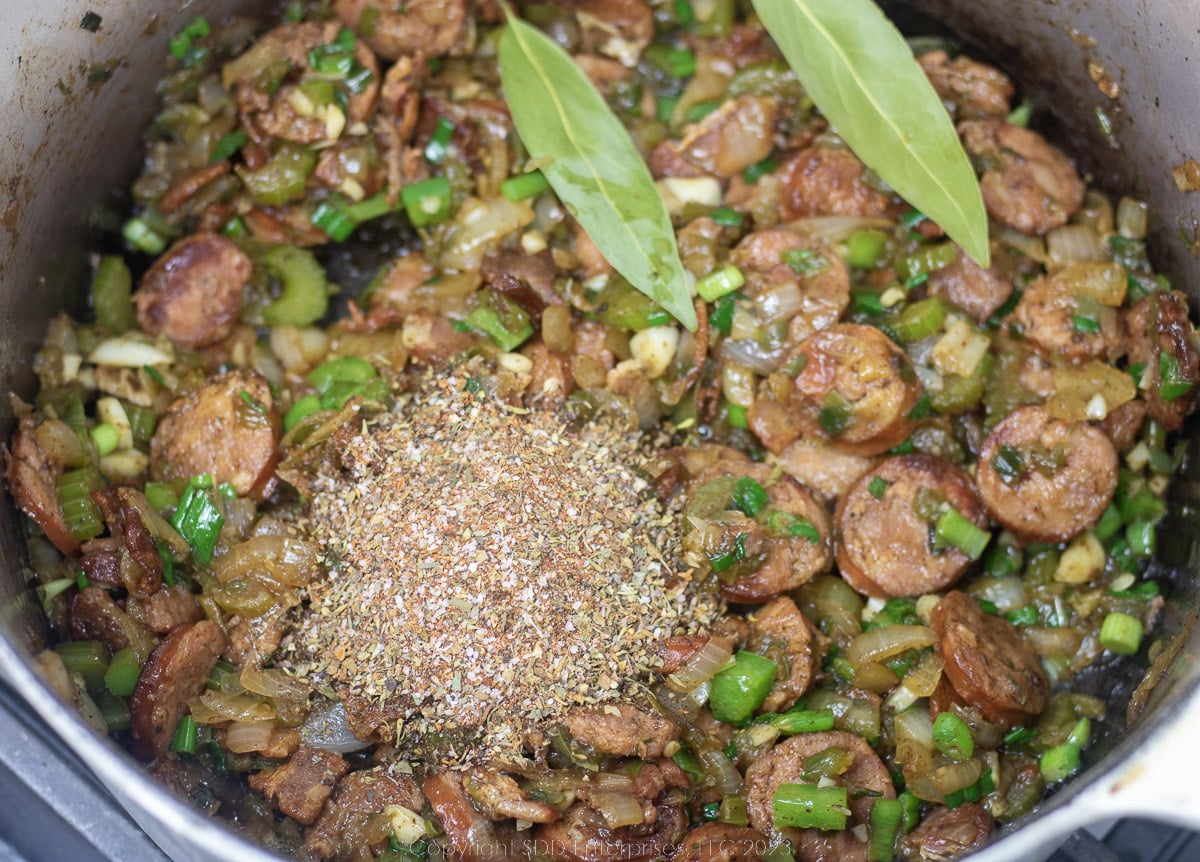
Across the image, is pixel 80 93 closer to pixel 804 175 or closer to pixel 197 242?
pixel 197 242

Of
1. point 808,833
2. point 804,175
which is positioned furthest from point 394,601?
point 804,175

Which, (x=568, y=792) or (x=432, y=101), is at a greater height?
(x=432, y=101)

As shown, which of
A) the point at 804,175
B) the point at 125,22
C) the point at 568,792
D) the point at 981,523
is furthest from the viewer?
the point at 804,175

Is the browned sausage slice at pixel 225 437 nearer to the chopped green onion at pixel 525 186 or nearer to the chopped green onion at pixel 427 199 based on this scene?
the chopped green onion at pixel 427 199

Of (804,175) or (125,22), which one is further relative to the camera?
(804,175)

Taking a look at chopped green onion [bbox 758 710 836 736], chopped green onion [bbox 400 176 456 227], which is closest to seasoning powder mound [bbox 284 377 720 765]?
chopped green onion [bbox 758 710 836 736]

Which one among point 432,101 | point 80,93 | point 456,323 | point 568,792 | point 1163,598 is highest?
point 80,93
